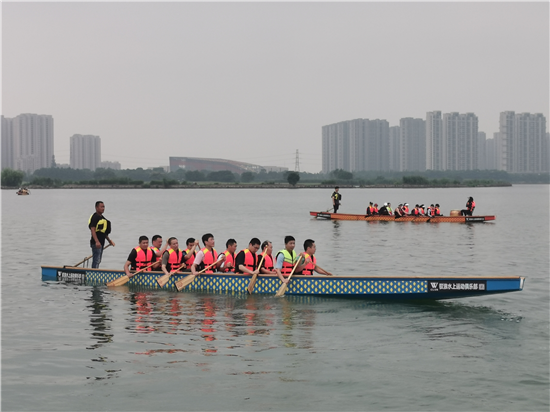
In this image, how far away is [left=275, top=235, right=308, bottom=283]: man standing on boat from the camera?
1759cm

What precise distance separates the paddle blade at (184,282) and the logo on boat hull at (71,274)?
368 cm

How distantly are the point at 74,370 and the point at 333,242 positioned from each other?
85.3 ft

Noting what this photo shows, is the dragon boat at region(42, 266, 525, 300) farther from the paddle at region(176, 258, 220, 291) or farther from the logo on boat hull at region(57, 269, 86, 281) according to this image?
the logo on boat hull at region(57, 269, 86, 281)

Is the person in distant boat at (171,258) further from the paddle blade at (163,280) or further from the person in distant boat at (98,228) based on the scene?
the person in distant boat at (98,228)

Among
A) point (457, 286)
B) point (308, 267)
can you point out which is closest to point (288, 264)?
point (308, 267)

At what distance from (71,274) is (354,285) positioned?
948 cm

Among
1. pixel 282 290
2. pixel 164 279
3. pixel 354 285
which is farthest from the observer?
pixel 164 279

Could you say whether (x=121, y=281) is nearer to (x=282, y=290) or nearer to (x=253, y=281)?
(x=253, y=281)

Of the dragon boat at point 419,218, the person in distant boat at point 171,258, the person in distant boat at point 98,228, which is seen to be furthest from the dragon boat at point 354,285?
the dragon boat at point 419,218

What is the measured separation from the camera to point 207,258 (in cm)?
1909

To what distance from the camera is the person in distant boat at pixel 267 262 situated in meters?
17.8

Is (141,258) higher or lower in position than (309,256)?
lower

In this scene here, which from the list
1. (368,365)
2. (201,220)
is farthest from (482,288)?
(201,220)

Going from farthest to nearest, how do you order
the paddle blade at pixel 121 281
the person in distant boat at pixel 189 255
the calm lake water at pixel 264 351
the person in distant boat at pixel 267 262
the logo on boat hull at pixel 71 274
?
the logo on boat hull at pixel 71 274, the paddle blade at pixel 121 281, the person in distant boat at pixel 189 255, the person in distant boat at pixel 267 262, the calm lake water at pixel 264 351
